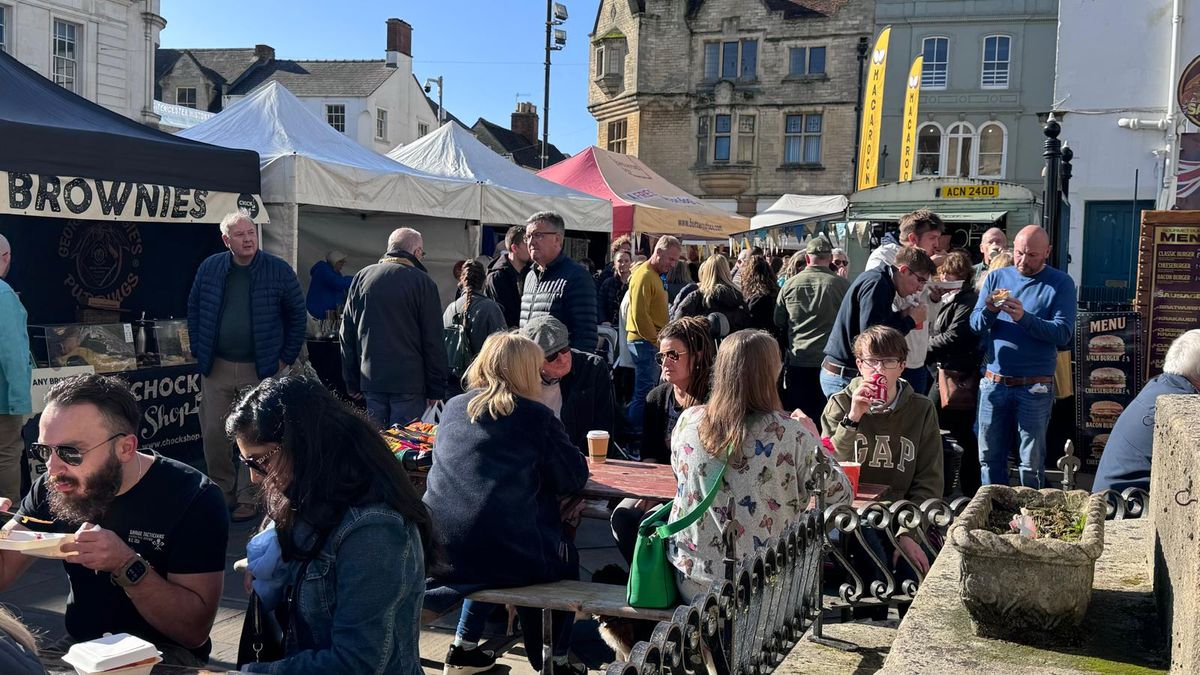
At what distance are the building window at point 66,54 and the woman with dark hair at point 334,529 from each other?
2401cm

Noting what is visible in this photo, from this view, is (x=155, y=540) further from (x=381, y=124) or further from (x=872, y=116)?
(x=381, y=124)

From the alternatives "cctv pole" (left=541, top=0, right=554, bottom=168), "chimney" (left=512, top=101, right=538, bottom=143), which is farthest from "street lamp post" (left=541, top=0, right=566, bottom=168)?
"chimney" (left=512, top=101, right=538, bottom=143)

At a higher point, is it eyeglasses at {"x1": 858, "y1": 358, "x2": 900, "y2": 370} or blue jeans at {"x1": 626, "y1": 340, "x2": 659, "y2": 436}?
eyeglasses at {"x1": 858, "y1": 358, "x2": 900, "y2": 370}

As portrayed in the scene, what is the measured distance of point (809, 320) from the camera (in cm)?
752

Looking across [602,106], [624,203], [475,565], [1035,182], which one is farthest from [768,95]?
[475,565]

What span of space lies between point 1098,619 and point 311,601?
Answer: 1952mm

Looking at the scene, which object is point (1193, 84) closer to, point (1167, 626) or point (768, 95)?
point (1167, 626)

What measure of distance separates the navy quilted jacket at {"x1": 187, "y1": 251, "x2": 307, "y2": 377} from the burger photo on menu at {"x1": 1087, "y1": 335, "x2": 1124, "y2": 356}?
6134mm

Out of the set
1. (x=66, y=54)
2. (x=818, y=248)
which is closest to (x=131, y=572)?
(x=818, y=248)

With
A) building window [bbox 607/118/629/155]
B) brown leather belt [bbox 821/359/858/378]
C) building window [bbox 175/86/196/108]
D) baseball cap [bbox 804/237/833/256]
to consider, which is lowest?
brown leather belt [bbox 821/359/858/378]

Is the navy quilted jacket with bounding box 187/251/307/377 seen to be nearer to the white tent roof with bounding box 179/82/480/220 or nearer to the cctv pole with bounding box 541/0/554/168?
the white tent roof with bounding box 179/82/480/220

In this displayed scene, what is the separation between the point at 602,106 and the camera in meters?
38.5

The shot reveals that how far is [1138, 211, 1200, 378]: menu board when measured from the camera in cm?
794

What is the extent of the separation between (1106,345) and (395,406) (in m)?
5.64
